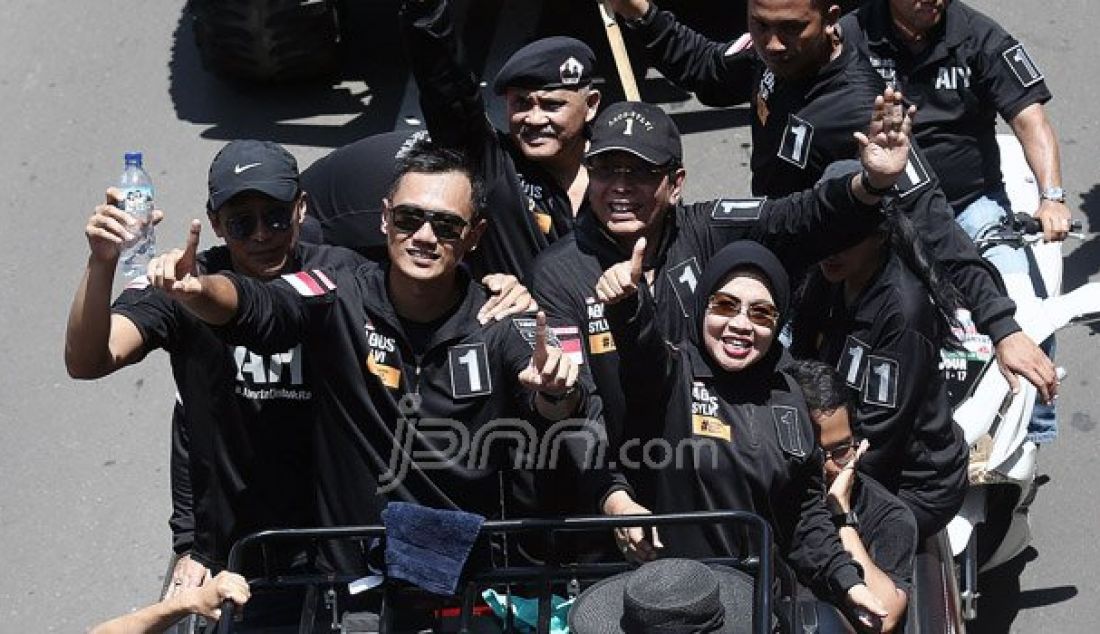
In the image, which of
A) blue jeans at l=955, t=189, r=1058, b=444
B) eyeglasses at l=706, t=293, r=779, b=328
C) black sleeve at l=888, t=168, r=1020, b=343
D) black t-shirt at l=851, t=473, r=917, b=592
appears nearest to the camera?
eyeglasses at l=706, t=293, r=779, b=328

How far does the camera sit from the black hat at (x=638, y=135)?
5.89 metres

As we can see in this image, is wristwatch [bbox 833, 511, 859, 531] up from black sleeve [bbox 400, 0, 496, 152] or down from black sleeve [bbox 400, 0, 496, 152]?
down

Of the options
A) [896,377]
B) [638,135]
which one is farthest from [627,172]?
[896,377]

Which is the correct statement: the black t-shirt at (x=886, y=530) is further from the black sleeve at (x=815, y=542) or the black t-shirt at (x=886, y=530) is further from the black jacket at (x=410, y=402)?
the black jacket at (x=410, y=402)

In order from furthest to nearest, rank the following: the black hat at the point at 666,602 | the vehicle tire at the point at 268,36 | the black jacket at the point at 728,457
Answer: the vehicle tire at the point at 268,36 → the black jacket at the point at 728,457 → the black hat at the point at 666,602

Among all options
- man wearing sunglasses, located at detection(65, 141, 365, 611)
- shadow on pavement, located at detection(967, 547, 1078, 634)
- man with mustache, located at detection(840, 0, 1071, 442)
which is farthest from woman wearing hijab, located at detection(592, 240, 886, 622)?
shadow on pavement, located at detection(967, 547, 1078, 634)

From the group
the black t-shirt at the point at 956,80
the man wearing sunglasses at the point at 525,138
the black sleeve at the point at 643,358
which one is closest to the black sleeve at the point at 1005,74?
the black t-shirt at the point at 956,80

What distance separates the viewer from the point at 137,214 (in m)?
5.41

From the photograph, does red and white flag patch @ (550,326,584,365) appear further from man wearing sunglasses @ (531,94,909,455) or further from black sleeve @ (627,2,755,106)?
black sleeve @ (627,2,755,106)

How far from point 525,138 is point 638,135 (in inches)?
25.2

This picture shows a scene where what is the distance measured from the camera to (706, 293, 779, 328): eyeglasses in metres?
5.42

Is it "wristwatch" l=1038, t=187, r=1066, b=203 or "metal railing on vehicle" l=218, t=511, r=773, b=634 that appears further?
"wristwatch" l=1038, t=187, r=1066, b=203

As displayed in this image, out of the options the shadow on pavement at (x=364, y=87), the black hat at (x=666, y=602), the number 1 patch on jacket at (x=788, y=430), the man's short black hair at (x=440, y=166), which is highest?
the shadow on pavement at (x=364, y=87)

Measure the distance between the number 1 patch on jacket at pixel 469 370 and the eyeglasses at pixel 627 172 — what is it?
0.83 metres
